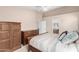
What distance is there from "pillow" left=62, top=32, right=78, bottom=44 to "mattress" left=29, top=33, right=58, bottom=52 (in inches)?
4.2

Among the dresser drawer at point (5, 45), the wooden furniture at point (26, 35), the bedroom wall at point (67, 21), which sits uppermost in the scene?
the bedroom wall at point (67, 21)

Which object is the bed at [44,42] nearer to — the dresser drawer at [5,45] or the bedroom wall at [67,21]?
the bedroom wall at [67,21]

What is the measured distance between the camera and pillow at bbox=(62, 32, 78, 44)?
871 mm

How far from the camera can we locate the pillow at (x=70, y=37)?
871mm

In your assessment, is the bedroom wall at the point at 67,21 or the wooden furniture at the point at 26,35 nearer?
the bedroom wall at the point at 67,21

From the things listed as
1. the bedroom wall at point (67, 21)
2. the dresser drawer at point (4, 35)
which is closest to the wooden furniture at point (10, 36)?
the dresser drawer at point (4, 35)

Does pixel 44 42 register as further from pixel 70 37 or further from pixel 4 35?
pixel 4 35

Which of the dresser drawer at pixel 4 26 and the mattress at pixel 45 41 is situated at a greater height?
the dresser drawer at pixel 4 26

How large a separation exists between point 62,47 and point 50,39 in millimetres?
178

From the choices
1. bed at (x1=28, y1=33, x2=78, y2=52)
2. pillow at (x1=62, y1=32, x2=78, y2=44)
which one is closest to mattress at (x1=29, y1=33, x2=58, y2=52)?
bed at (x1=28, y1=33, x2=78, y2=52)

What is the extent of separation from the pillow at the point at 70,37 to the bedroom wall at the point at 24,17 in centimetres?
39

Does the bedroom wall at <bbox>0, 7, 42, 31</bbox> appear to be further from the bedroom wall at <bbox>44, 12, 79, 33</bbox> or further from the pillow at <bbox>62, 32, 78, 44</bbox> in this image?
the pillow at <bbox>62, 32, 78, 44</bbox>

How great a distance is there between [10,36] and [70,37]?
72 centimetres
